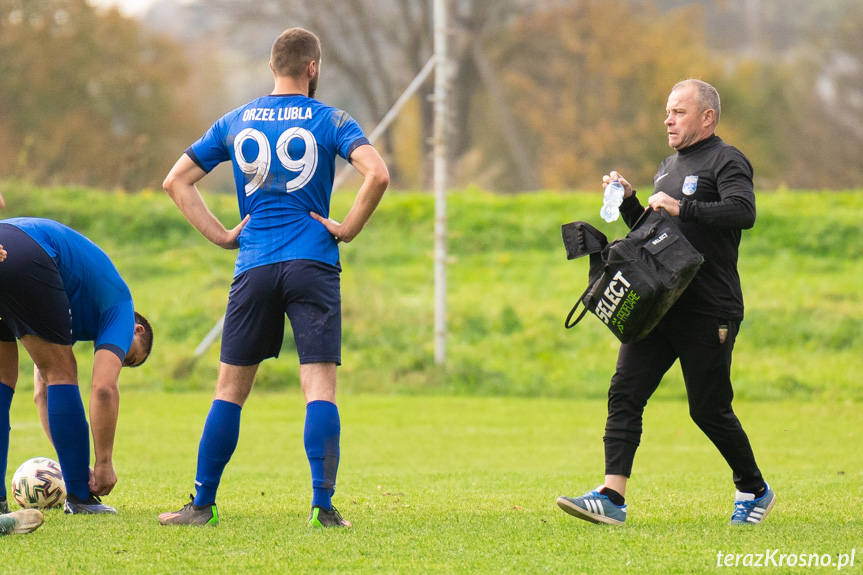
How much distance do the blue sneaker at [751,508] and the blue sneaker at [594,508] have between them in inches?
23.5

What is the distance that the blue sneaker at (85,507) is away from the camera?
18.6 ft

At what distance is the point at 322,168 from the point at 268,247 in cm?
47

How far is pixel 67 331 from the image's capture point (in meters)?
5.46

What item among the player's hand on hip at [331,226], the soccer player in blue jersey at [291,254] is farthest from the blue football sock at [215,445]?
the player's hand on hip at [331,226]

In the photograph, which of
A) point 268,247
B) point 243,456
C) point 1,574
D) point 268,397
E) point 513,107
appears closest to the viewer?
point 1,574

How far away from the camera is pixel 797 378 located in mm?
14633

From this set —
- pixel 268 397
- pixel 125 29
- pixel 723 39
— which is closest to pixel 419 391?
pixel 268 397

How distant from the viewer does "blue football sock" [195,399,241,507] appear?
16.8 ft

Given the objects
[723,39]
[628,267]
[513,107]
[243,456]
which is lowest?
[243,456]

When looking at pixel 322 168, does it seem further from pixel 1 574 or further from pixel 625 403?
pixel 1 574

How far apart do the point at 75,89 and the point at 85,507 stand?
29255mm

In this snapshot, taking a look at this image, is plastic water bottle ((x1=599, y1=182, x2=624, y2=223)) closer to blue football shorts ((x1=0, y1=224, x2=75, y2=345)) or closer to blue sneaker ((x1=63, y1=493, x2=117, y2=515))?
blue football shorts ((x1=0, y1=224, x2=75, y2=345))

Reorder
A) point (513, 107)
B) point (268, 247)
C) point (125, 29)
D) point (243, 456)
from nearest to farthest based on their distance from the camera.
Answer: point (268, 247) < point (243, 456) < point (125, 29) < point (513, 107)

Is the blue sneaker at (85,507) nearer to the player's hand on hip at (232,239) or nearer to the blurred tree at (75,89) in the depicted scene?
the player's hand on hip at (232,239)
